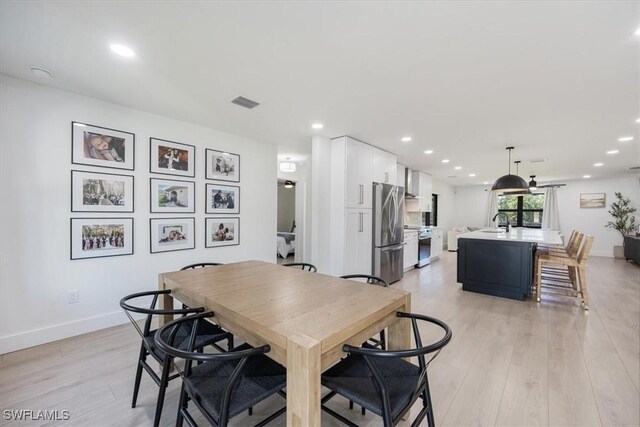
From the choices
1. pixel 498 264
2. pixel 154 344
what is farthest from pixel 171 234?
pixel 498 264

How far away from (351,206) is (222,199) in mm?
1878

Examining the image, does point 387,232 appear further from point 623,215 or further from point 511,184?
point 623,215

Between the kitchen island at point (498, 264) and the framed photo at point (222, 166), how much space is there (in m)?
3.76

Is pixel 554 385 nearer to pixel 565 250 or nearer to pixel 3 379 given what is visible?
pixel 565 250

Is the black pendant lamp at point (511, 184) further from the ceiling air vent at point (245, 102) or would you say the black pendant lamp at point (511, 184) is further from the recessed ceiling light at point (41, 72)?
the recessed ceiling light at point (41, 72)

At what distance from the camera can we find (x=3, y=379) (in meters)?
1.99

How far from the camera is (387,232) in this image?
470 cm

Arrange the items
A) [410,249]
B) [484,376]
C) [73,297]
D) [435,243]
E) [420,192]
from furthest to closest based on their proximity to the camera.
→ 1. [435,243]
2. [420,192]
3. [410,249]
4. [73,297]
5. [484,376]

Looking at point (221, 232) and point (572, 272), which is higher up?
point (221, 232)

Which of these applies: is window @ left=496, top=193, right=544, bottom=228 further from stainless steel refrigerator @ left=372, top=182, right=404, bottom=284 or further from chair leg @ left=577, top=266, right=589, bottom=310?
stainless steel refrigerator @ left=372, top=182, right=404, bottom=284

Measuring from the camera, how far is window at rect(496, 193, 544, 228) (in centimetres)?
923

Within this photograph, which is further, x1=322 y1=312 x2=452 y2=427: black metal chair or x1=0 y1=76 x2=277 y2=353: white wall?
x1=0 y1=76 x2=277 y2=353: white wall

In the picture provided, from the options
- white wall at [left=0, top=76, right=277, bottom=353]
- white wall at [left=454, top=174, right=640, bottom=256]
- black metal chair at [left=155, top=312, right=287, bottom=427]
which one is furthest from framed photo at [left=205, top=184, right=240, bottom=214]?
white wall at [left=454, top=174, right=640, bottom=256]

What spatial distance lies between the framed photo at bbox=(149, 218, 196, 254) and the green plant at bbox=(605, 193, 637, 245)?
1074cm
